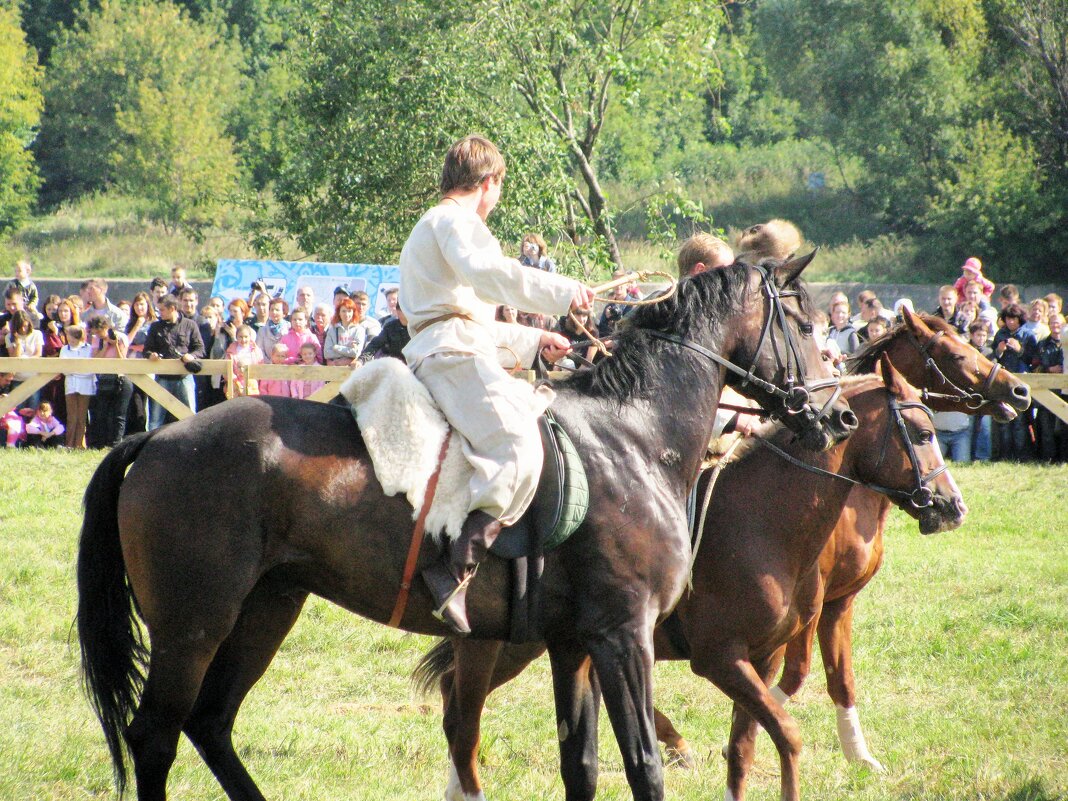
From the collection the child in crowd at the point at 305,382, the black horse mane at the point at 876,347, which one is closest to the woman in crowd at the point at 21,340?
the child in crowd at the point at 305,382

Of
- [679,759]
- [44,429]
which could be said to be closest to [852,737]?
[679,759]

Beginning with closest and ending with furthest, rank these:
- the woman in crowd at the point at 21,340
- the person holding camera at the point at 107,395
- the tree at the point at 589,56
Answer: the person holding camera at the point at 107,395, the woman in crowd at the point at 21,340, the tree at the point at 589,56

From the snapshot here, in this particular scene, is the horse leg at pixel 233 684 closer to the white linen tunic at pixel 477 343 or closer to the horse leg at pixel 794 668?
the white linen tunic at pixel 477 343

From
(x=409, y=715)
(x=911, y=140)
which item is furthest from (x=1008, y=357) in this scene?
(x=911, y=140)

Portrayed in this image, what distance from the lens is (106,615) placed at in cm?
422

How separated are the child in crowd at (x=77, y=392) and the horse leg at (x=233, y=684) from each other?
398 inches

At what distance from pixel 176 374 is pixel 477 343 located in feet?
32.4

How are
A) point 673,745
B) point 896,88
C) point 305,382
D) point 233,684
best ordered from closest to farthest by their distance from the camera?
point 233,684
point 673,745
point 305,382
point 896,88

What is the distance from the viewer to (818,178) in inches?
1563

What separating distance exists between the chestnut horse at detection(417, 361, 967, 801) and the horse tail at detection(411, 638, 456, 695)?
34 cm

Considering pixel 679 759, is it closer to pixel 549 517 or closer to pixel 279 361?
pixel 549 517

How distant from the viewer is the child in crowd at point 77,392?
13.9 metres

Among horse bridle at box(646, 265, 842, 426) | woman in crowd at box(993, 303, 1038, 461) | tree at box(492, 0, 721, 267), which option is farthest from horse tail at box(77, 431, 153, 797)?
tree at box(492, 0, 721, 267)

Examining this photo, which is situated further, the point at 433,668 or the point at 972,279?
the point at 972,279
